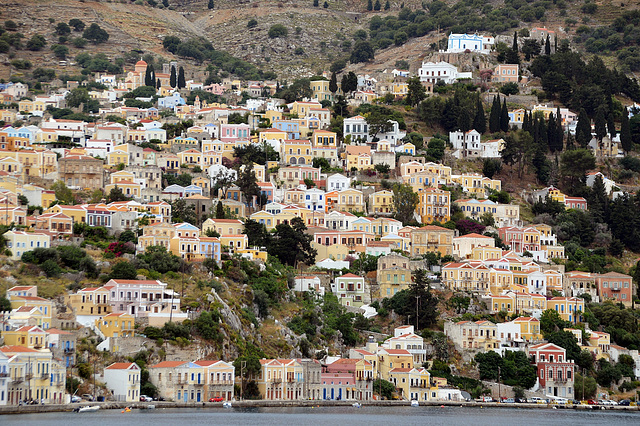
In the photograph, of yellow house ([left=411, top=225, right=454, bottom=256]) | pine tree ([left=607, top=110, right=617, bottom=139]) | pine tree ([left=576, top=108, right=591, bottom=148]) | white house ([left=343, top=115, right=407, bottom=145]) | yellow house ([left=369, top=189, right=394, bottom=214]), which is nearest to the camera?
yellow house ([left=411, top=225, right=454, bottom=256])

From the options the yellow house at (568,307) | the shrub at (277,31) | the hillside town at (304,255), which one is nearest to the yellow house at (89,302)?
the hillside town at (304,255)

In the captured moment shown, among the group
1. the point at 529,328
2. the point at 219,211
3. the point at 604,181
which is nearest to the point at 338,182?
the point at 219,211

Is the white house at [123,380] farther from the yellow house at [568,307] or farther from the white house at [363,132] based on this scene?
the white house at [363,132]

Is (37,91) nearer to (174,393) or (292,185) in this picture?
(292,185)

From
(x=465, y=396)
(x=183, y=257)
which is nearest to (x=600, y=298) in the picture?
(x=465, y=396)

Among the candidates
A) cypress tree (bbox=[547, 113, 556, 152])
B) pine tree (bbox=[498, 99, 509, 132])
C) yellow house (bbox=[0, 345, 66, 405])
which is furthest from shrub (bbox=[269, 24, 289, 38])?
yellow house (bbox=[0, 345, 66, 405])

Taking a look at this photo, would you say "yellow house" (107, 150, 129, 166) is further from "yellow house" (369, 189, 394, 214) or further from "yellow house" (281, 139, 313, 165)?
"yellow house" (369, 189, 394, 214)
